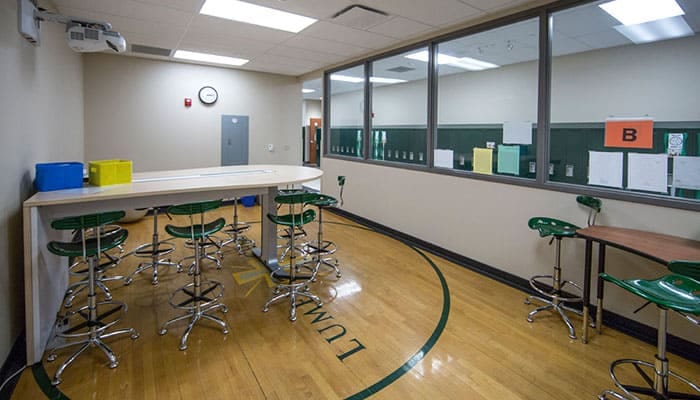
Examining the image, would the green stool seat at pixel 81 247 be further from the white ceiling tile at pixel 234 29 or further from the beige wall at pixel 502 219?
the beige wall at pixel 502 219

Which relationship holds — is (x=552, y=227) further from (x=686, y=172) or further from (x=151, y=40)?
(x=151, y=40)

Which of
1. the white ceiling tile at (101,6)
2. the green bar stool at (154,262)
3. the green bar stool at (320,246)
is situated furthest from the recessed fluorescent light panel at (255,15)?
the green bar stool at (154,262)

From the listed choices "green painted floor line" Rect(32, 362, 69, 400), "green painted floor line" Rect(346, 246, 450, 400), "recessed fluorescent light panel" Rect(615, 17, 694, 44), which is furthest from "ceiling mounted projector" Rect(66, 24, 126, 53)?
"recessed fluorescent light panel" Rect(615, 17, 694, 44)

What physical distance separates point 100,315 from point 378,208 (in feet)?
12.0

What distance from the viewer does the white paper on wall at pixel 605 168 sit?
9.28 feet

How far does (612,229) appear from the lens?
258cm

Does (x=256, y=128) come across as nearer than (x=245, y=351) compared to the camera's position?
No

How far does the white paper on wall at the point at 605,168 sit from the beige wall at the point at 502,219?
18 cm

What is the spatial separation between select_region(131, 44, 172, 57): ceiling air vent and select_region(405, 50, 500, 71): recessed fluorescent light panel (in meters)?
3.66

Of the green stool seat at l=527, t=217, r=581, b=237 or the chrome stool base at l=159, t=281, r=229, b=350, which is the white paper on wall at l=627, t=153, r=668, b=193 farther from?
the chrome stool base at l=159, t=281, r=229, b=350

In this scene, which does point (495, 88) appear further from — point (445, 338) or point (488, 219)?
point (445, 338)

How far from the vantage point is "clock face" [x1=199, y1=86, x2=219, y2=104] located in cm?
652

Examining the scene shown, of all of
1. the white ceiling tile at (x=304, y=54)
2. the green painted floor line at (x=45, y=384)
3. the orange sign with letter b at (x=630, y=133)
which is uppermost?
the white ceiling tile at (x=304, y=54)

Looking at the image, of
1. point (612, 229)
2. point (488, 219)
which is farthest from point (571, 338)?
point (488, 219)
